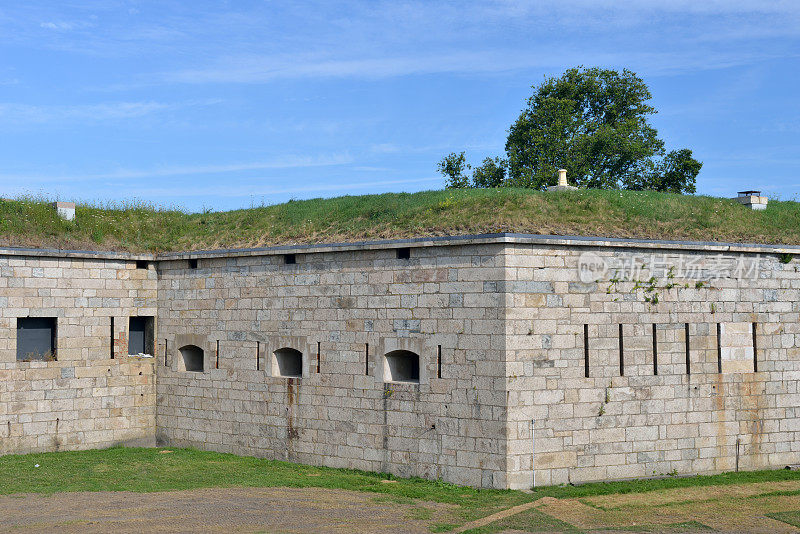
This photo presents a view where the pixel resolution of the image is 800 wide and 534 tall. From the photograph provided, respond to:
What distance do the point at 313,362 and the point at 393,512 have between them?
4529 millimetres

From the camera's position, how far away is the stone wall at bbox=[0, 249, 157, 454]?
17.4m

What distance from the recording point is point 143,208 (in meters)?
21.8

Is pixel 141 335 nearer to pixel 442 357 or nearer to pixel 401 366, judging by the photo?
pixel 401 366

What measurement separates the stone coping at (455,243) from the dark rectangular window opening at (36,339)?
1.45 metres

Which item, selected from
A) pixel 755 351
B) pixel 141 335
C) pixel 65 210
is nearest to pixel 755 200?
pixel 755 351

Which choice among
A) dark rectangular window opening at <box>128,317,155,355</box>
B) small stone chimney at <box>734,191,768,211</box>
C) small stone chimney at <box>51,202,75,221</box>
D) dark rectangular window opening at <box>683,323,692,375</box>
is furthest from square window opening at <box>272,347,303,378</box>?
small stone chimney at <box>734,191,768,211</box>

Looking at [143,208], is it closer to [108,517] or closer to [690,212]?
[108,517]

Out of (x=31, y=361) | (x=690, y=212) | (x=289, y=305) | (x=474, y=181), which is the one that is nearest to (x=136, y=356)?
(x=31, y=361)

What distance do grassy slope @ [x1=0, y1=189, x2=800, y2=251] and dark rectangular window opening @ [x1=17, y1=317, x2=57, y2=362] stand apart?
1.73m

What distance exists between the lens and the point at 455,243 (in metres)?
14.6

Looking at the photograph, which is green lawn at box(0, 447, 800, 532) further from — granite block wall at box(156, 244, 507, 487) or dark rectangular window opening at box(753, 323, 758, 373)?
dark rectangular window opening at box(753, 323, 758, 373)

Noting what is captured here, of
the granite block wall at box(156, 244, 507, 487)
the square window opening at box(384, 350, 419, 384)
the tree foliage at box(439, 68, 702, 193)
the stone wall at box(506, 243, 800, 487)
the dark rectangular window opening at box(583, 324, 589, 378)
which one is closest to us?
the stone wall at box(506, 243, 800, 487)

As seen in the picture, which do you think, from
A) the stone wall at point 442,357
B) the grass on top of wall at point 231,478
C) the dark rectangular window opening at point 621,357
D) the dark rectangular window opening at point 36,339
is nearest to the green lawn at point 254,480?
the grass on top of wall at point 231,478

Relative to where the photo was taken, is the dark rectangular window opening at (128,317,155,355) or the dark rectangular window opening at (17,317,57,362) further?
the dark rectangular window opening at (128,317,155,355)
